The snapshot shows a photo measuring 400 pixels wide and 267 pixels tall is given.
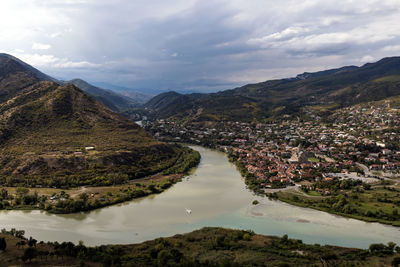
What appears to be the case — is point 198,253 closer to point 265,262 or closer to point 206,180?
point 265,262

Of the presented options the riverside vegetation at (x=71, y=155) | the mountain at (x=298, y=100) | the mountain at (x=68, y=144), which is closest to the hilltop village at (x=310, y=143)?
the mountain at (x=298, y=100)

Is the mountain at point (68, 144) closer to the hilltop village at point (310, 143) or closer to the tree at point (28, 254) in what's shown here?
the hilltop village at point (310, 143)

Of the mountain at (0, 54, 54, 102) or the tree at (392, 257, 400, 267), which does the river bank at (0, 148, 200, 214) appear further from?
the mountain at (0, 54, 54, 102)

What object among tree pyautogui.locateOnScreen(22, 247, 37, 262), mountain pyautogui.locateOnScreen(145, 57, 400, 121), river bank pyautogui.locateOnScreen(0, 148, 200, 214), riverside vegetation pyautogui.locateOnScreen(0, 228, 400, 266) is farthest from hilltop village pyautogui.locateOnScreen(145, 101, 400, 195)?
tree pyautogui.locateOnScreen(22, 247, 37, 262)

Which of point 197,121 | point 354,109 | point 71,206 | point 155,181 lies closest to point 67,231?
point 71,206

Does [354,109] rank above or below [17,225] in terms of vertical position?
above
